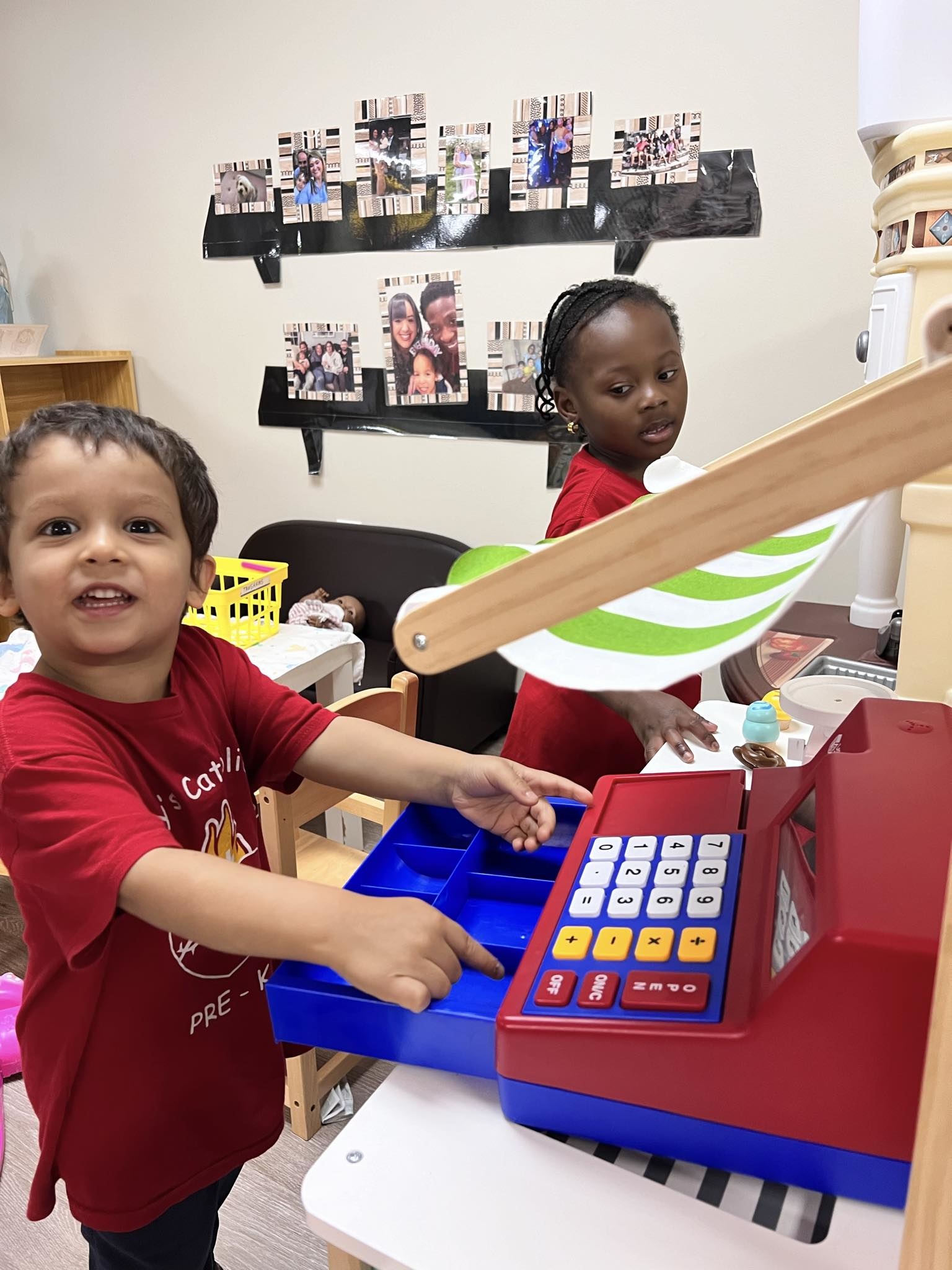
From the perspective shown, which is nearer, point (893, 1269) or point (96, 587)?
point (893, 1269)

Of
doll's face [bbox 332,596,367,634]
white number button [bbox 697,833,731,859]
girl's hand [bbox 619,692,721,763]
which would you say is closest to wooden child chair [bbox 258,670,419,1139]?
girl's hand [bbox 619,692,721,763]

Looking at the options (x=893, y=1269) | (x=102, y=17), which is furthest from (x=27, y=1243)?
(x=102, y=17)

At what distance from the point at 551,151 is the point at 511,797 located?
210 centimetres

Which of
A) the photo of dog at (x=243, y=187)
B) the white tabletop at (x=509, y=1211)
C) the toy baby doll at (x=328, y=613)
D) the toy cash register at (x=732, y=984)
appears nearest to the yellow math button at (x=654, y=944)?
the toy cash register at (x=732, y=984)

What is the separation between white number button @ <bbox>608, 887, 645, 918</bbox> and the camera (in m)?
0.51

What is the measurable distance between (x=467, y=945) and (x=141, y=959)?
0.37m

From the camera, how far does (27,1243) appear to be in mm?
1307

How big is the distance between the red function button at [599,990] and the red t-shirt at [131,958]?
1.03 ft

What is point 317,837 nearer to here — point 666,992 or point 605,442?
point 605,442

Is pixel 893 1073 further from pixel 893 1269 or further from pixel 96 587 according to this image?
pixel 96 587

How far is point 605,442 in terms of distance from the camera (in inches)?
52.3

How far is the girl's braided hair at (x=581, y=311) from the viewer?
1.35 meters

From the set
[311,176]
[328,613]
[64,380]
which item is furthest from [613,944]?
[64,380]

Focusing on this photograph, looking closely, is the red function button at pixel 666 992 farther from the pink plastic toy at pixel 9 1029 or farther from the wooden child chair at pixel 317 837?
the pink plastic toy at pixel 9 1029
